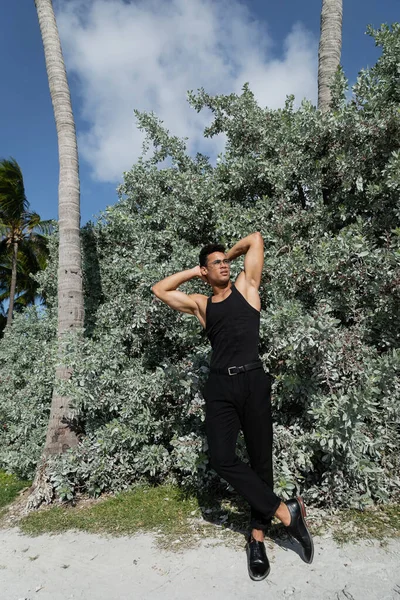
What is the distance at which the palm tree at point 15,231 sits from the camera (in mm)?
18094

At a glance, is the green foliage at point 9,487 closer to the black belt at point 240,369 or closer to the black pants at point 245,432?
the black pants at point 245,432

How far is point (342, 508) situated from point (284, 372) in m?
1.39

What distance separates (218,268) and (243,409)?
115 centimetres

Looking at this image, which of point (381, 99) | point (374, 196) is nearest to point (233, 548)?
point (374, 196)

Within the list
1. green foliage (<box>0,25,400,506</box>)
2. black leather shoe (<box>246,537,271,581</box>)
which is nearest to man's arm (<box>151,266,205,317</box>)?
green foliage (<box>0,25,400,506</box>)

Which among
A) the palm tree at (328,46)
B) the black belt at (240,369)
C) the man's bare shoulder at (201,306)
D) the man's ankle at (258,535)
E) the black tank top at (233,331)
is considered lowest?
the man's ankle at (258,535)

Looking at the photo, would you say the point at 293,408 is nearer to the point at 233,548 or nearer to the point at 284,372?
the point at 284,372

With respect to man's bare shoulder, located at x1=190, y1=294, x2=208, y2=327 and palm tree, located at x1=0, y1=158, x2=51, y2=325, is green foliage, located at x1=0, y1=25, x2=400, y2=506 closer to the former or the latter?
man's bare shoulder, located at x1=190, y1=294, x2=208, y2=327

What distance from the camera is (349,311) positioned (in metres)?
4.65

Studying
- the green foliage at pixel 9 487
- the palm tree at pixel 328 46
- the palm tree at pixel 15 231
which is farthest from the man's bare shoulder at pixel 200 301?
the palm tree at pixel 15 231

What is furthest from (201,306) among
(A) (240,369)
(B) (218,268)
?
(A) (240,369)

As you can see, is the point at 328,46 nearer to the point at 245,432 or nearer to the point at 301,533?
the point at 245,432

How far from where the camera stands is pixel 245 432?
10.8 feet

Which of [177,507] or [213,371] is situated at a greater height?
[213,371]
